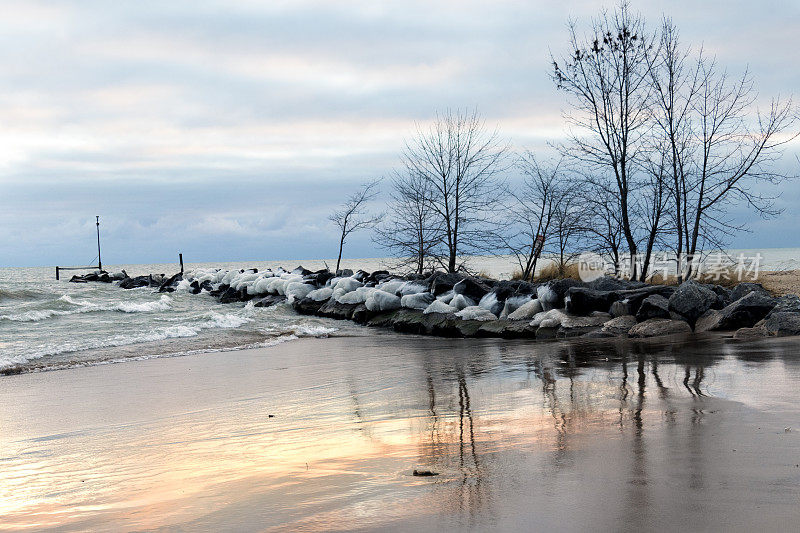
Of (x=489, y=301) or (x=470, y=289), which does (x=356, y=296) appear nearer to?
(x=470, y=289)

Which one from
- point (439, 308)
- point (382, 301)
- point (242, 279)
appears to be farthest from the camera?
point (242, 279)

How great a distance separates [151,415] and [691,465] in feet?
14.1

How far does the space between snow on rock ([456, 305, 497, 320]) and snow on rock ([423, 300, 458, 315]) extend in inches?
19.4

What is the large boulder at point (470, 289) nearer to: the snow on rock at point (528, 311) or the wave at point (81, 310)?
the snow on rock at point (528, 311)

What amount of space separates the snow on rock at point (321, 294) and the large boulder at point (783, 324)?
Result: 514 inches

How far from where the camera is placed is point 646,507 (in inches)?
109

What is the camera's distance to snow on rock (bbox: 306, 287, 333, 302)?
2020 centimetres

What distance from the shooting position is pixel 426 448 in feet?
13.1

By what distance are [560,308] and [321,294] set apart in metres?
9.80

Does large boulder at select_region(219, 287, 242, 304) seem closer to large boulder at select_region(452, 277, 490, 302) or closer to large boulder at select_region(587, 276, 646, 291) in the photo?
large boulder at select_region(452, 277, 490, 302)

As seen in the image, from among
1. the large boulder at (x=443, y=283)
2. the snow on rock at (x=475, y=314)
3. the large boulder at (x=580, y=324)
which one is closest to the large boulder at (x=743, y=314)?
the large boulder at (x=580, y=324)

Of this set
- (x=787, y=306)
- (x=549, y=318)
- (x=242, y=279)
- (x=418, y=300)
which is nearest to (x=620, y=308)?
(x=549, y=318)

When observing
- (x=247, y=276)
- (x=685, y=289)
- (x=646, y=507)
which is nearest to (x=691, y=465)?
(x=646, y=507)

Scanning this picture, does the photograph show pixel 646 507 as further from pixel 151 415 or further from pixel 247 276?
pixel 247 276
